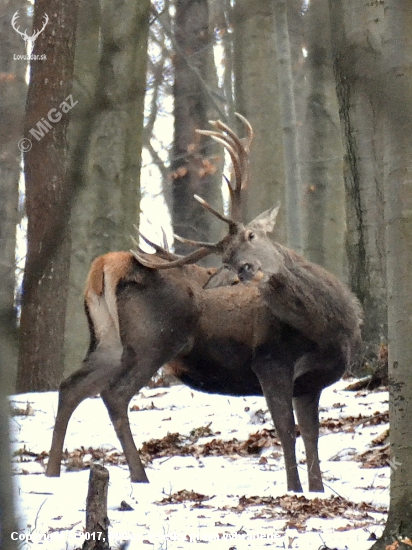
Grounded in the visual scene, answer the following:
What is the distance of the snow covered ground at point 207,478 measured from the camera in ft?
14.8

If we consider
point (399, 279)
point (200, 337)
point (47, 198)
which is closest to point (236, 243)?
point (200, 337)

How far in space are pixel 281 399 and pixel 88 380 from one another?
4.64ft

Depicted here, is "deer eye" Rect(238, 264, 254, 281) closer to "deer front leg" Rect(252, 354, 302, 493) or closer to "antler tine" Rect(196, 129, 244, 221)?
"antler tine" Rect(196, 129, 244, 221)

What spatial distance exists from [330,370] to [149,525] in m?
2.56

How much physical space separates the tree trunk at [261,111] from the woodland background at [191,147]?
2 centimetres

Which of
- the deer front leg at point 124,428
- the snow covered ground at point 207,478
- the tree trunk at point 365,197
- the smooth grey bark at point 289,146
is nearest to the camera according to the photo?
the snow covered ground at point 207,478

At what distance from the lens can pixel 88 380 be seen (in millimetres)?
6980

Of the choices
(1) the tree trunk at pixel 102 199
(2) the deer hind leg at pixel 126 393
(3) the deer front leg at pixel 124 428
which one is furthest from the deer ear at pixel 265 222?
(1) the tree trunk at pixel 102 199

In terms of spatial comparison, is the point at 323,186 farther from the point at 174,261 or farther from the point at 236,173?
the point at 174,261

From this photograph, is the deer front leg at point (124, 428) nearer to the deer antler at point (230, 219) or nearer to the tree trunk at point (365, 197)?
the deer antler at point (230, 219)

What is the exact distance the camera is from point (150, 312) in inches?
278

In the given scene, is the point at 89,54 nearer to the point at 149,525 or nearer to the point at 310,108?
the point at 310,108

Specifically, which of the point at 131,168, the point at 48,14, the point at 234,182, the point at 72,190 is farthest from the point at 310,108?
the point at 72,190

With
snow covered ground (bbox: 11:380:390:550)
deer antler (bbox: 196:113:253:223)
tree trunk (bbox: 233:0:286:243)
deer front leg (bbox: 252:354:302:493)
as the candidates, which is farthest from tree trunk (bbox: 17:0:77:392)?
tree trunk (bbox: 233:0:286:243)
